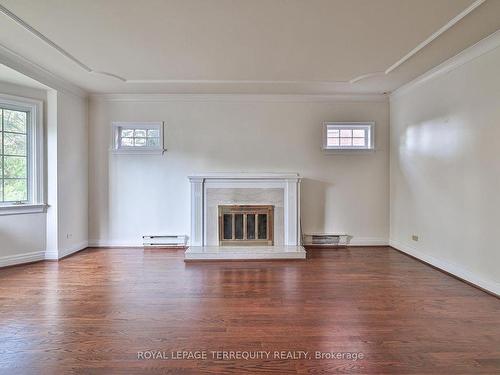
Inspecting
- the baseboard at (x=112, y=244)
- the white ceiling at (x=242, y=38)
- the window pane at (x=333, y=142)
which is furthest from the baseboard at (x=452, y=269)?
the baseboard at (x=112, y=244)

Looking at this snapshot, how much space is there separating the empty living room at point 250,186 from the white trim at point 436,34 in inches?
1.1

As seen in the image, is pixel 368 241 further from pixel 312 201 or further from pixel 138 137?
pixel 138 137

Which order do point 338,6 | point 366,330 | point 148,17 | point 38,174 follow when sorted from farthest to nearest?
point 38,174 → point 148,17 → point 338,6 → point 366,330

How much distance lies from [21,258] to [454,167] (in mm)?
6000

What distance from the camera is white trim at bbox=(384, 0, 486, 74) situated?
7.75 ft

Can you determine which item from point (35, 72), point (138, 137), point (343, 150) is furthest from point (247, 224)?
point (35, 72)

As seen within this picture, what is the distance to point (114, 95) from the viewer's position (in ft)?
16.0

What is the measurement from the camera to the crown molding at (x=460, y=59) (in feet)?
9.43

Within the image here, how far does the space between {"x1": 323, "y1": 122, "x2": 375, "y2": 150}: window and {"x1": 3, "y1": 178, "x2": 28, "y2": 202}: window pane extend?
4856mm

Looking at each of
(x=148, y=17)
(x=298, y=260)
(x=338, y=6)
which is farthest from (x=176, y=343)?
(x=338, y=6)

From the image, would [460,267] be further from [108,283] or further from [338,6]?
[108,283]

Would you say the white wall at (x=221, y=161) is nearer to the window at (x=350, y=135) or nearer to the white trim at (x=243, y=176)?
the window at (x=350, y=135)

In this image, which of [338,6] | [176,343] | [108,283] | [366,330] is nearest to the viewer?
[176,343]

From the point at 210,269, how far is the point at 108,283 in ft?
4.06
